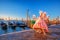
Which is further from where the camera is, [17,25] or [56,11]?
[17,25]

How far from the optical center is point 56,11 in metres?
5.44

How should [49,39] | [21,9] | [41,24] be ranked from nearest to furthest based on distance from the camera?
[49,39] < [41,24] < [21,9]

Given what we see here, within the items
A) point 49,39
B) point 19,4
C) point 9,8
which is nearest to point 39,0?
point 19,4

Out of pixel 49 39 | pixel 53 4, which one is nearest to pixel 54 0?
pixel 53 4

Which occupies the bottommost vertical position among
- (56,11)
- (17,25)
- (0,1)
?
(17,25)

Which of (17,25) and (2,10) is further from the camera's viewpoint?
(17,25)

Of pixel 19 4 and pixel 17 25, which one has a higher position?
pixel 19 4

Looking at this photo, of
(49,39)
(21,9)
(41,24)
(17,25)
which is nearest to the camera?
(49,39)

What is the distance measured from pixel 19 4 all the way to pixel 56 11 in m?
1.38

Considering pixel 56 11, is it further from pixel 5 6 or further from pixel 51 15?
pixel 5 6

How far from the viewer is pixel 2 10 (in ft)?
17.5

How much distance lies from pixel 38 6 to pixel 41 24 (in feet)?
6.05

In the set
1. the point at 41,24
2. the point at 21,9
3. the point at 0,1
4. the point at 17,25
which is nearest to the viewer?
the point at 41,24

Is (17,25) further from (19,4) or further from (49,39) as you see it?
(49,39)
